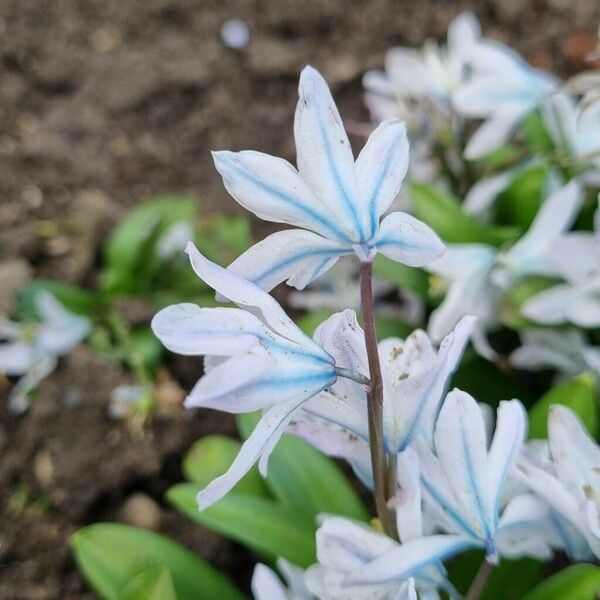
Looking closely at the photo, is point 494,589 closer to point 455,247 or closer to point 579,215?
point 455,247

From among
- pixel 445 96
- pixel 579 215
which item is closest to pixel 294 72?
pixel 445 96

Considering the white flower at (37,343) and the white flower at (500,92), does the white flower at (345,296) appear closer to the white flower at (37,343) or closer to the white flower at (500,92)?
the white flower at (500,92)

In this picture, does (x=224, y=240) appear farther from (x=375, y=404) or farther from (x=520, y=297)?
(x=375, y=404)

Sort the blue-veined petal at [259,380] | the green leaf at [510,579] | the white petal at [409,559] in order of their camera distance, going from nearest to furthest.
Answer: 1. the blue-veined petal at [259,380]
2. the white petal at [409,559]
3. the green leaf at [510,579]

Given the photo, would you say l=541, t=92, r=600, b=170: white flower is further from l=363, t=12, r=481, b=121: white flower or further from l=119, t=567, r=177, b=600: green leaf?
l=119, t=567, r=177, b=600: green leaf

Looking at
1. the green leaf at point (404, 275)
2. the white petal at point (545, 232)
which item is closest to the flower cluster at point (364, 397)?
the white petal at point (545, 232)

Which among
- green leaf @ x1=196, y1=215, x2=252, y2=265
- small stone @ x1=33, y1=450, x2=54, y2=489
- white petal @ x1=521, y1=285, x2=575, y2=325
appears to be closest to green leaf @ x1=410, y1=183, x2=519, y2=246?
white petal @ x1=521, y1=285, x2=575, y2=325
